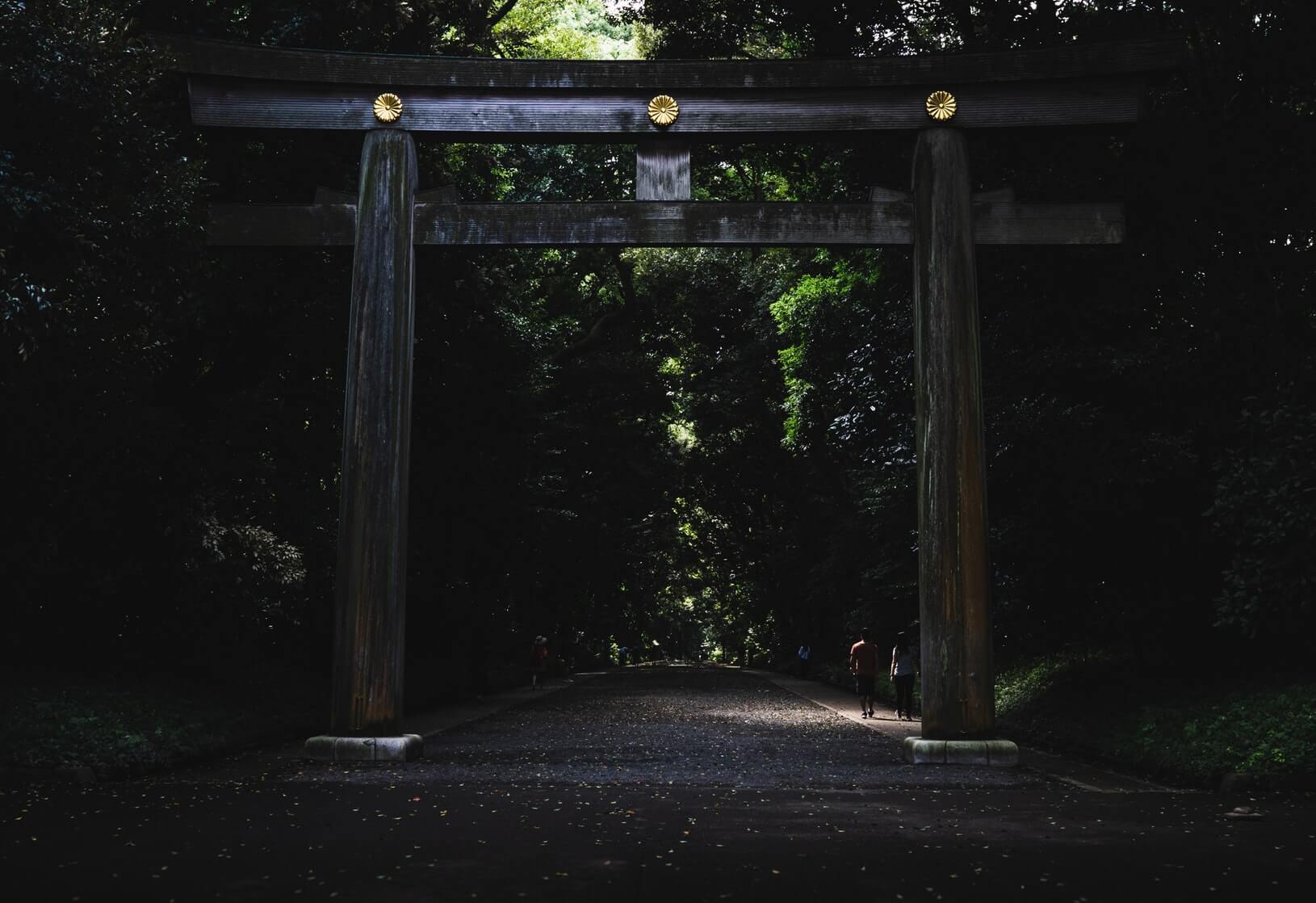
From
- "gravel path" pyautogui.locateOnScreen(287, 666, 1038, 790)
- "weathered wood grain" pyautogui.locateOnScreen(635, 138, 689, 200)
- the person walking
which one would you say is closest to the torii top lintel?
"weathered wood grain" pyautogui.locateOnScreen(635, 138, 689, 200)

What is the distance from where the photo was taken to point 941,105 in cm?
1156

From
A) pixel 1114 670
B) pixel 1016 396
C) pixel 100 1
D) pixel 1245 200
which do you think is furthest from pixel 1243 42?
pixel 100 1

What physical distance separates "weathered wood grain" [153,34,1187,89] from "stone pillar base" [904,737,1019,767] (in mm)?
6778

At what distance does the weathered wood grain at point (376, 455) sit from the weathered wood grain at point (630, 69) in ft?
2.51

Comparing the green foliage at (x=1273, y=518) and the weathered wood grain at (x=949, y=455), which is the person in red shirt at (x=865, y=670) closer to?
the green foliage at (x=1273, y=518)

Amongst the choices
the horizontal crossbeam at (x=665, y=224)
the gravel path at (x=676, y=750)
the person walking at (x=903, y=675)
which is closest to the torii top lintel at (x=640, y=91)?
the horizontal crossbeam at (x=665, y=224)

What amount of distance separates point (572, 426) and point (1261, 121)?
1752 cm

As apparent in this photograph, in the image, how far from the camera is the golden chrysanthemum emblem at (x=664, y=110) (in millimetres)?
11594

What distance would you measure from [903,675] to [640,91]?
38.1 feet

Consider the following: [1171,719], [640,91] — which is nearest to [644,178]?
[640,91]

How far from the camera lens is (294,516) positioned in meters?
15.7

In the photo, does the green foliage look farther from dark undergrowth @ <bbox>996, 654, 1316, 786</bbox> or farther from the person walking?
the person walking

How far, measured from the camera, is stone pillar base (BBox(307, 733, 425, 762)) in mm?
10711

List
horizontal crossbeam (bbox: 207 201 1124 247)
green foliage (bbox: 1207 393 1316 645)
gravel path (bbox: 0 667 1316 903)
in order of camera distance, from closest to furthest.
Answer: gravel path (bbox: 0 667 1316 903)
green foliage (bbox: 1207 393 1316 645)
horizontal crossbeam (bbox: 207 201 1124 247)
